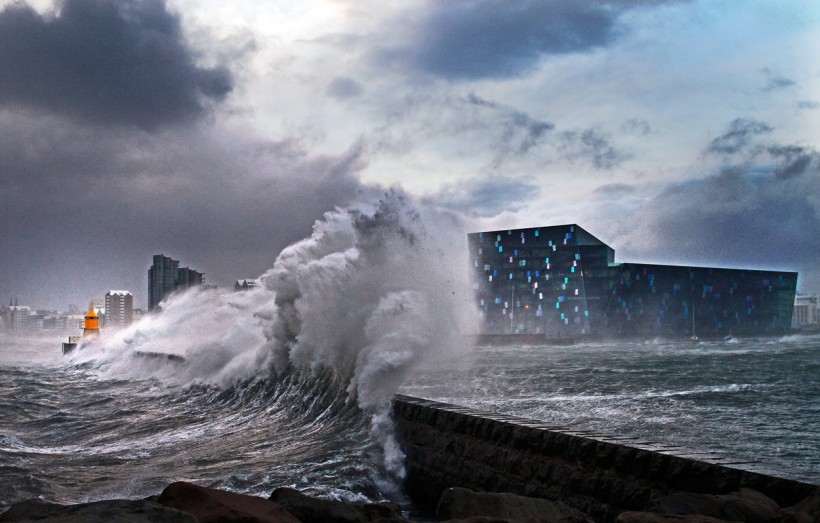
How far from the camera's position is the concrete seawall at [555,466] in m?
5.28

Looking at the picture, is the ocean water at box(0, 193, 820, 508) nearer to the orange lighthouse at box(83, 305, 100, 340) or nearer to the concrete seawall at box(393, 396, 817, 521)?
the concrete seawall at box(393, 396, 817, 521)

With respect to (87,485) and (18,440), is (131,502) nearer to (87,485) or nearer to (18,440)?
(87,485)

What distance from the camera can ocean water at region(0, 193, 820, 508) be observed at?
843 centimetres

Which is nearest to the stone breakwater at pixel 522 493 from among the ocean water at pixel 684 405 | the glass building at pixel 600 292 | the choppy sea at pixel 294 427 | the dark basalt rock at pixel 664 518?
the dark basalt rock at pixel 664 518

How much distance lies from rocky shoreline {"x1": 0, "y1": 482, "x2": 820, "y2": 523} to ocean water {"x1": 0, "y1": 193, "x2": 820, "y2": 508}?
1441mm


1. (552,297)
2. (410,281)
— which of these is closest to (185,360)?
(410,281)

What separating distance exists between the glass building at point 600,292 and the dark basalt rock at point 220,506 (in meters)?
91.4

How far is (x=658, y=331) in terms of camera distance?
99.1 m

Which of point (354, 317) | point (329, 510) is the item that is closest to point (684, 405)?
point (354, 317)

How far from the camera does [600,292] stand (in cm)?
9575

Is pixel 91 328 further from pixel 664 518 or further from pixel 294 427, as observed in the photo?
pixel 664 518

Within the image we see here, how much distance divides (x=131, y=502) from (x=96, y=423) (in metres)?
11.0

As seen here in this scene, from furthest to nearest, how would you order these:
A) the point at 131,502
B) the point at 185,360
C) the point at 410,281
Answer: the point at 185,360 → the point at 410,281 → the point at 131,502

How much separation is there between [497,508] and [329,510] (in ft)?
3.83
